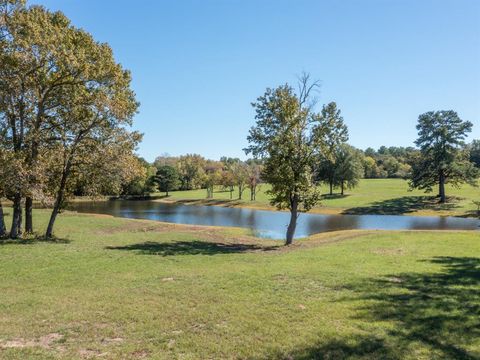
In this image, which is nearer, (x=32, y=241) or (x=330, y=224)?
(x=32, y=241)

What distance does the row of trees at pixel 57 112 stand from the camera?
67.3 ft

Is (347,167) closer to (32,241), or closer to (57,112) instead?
(57,112)

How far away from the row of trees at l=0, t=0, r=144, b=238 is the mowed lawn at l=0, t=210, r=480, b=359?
5081mm

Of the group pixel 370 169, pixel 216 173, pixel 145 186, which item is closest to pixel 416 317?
pixel 216 173

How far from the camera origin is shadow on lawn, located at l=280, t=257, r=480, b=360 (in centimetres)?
739

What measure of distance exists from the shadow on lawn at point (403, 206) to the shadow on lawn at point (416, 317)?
4900cm

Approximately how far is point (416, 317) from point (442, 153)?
62.9 metres

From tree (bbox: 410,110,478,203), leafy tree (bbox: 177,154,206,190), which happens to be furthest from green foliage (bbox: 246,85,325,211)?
leafy tree (bbox: 177,154,206,190)

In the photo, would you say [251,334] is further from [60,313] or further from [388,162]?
[388,162]

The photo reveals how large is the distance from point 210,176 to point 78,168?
7722 centimetres

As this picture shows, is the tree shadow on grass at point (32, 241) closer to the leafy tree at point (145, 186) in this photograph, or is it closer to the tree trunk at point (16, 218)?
the tree trunk at point (16, 218)

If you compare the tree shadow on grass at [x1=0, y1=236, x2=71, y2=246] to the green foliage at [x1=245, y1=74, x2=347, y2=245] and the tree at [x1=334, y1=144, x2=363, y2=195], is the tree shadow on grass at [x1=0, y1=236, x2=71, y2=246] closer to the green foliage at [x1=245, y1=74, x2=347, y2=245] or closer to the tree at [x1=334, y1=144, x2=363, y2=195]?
the green foliage at [x1=245, y1=74, x2=347, y2=245]

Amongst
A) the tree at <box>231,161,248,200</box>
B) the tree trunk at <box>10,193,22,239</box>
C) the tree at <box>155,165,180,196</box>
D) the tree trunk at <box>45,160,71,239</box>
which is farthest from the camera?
the tree at <box>155,165,180,196</box>

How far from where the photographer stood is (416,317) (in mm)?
9398
